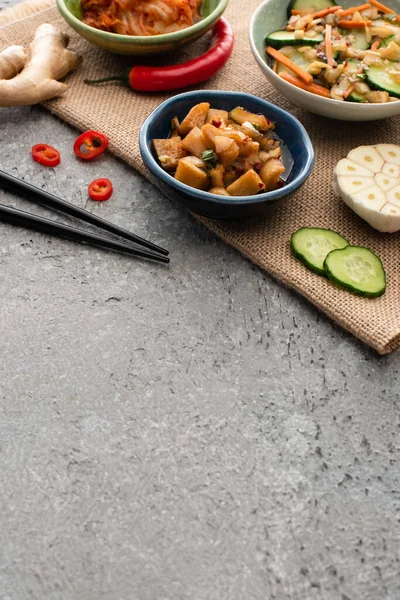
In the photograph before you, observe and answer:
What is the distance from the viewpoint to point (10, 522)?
6.67ft

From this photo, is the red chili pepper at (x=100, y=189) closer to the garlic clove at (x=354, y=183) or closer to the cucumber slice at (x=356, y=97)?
the garlic clove at (x=354, y=183)

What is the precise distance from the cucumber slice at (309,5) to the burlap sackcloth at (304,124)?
0.36 meters

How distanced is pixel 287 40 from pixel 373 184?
95 centimetres

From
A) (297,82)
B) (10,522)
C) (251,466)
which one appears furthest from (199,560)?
(297,82)

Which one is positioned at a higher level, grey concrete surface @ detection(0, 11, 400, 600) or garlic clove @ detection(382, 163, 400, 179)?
garlic clove @ detection(382, 163, 400, 179)

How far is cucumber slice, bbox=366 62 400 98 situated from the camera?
3109mm

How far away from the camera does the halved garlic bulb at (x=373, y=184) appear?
2.75 m

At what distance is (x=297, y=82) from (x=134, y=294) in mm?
1324

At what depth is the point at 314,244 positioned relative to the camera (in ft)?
9.07

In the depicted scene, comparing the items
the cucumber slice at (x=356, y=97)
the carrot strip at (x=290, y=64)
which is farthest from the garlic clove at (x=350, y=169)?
the carrot strip at (x=290, y=64)

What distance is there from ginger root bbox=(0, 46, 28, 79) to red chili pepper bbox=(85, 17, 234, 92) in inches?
13.3

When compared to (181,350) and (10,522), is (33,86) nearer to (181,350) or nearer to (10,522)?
(181,350)

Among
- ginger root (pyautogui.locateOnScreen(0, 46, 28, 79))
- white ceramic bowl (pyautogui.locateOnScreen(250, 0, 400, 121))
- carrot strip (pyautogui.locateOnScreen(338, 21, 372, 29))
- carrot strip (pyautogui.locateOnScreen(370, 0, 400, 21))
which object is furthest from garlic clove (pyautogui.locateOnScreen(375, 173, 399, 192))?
ginger root (pyautogui.locateOnScreen(0, 46, 28, 79))

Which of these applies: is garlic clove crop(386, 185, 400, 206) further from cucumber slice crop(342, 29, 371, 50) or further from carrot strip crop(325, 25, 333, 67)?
cucumber slice crop(342, 29, 371, 50)
